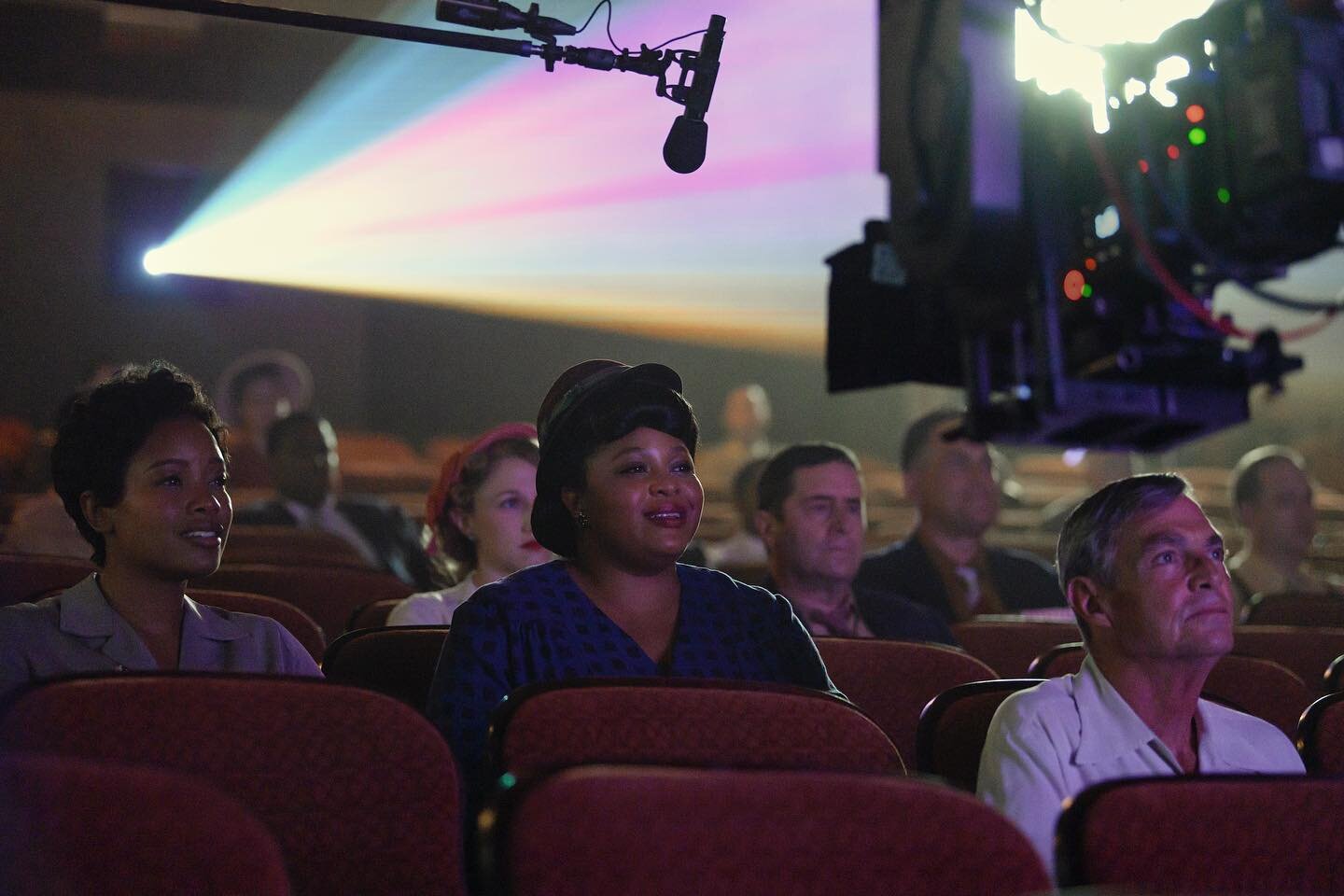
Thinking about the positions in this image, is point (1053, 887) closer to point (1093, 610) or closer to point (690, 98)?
point (1093, 610)

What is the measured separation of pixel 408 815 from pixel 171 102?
315 inches

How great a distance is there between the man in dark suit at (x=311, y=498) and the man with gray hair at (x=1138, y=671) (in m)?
2.63

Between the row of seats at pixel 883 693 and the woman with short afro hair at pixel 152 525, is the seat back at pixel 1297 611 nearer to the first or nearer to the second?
the row of seats at pixel 883 693

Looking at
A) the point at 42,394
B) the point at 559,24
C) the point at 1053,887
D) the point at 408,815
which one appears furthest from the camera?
the point at 42,394

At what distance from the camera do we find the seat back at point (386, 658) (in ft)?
6.65

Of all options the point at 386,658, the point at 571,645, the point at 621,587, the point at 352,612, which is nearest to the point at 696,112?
the point at 621,587

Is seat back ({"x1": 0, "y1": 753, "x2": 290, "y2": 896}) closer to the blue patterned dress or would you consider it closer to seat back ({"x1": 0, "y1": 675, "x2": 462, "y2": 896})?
seat back ({"x1": 0, "y1": 675, "x2": 462, "y2": 896})

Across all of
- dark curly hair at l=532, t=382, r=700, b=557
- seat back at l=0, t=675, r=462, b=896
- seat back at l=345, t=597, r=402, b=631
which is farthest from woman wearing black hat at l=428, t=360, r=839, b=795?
seat back at l=345, t=597, r=402, b=631

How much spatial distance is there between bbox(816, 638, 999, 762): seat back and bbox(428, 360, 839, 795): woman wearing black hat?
0.22 metres

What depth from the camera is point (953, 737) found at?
177cm

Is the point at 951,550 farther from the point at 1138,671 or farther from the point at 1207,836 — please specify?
the point at 1207,836

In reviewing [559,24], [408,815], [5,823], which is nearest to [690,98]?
[559,24]

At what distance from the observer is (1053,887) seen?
1.21 metres

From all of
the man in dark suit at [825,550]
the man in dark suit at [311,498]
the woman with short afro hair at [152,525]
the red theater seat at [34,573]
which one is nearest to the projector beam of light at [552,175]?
the man in dark suit at [311,498]
